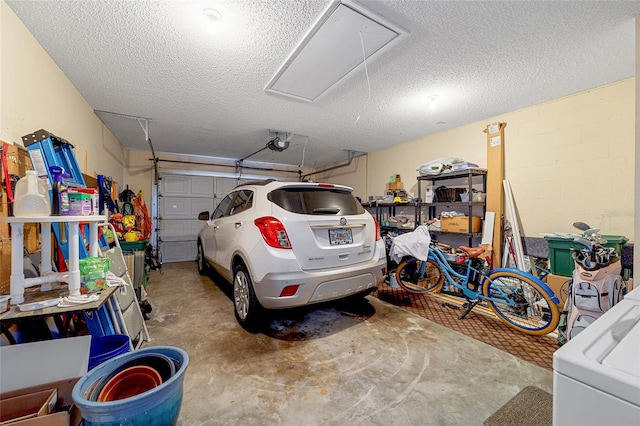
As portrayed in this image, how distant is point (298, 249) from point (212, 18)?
196cm

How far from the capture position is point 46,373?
3.83 feet

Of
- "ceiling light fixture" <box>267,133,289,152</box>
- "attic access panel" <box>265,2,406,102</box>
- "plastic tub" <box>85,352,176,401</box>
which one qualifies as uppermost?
"attic access panel" <box>265,2,406,102</box>

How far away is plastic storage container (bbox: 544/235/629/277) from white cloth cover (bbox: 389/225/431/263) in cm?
132

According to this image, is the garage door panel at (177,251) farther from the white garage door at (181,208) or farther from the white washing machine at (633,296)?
the white washing machine at (633,296)

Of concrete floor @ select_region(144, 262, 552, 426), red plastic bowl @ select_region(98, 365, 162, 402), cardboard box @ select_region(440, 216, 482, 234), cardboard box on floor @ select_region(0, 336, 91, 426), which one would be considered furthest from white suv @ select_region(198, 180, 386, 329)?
cardboard box @ select_region(440, 216, 482, 234)

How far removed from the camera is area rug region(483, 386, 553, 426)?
1.47 m

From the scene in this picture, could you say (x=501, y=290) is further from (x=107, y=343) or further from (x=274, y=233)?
(x=107, y=343)

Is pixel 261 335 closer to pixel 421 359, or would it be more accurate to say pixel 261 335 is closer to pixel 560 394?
pixel 421 359

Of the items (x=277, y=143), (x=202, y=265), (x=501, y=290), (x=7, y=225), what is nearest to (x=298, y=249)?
(x=7, y=225)

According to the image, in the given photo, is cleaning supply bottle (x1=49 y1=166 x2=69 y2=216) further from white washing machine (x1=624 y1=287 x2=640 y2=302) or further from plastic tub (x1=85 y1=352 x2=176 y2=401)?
white washing machine (x1=624 y1=287 x2=640 y2=302)

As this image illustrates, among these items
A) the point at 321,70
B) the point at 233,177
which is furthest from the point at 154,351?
the point at 233,177

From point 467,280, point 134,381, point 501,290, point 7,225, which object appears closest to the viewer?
point 134,381

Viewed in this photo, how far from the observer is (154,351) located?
4.78ft

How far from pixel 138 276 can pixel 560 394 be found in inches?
→ 166
